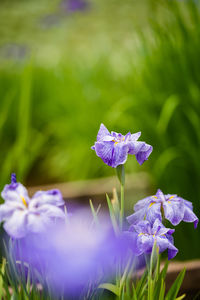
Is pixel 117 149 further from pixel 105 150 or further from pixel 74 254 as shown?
pixel 74 254

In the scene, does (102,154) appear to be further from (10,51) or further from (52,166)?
(10,51)

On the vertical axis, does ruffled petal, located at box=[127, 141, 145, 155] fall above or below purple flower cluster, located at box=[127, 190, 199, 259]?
above

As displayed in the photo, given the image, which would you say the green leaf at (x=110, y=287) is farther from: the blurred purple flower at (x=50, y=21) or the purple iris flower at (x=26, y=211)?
the blurred purple flower at (x=50, y=21)

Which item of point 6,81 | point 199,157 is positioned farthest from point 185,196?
point 6,81

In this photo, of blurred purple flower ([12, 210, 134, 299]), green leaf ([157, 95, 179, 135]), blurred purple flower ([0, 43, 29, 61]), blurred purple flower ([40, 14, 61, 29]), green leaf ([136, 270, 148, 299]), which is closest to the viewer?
blurred purple flower ([12, 210, 134, 299])

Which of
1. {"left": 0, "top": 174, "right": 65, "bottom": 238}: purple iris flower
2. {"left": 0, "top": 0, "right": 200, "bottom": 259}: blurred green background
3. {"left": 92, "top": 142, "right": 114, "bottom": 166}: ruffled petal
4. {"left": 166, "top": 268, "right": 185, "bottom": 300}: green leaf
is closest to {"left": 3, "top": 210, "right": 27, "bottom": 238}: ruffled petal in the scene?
{"left": 0, "top": 174, "right": 65, "bottom": 238}: purple iris flower

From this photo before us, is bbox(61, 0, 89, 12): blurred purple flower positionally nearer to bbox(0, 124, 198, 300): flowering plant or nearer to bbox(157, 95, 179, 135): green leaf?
bbox(157, 95, 179, 135): green leaf
